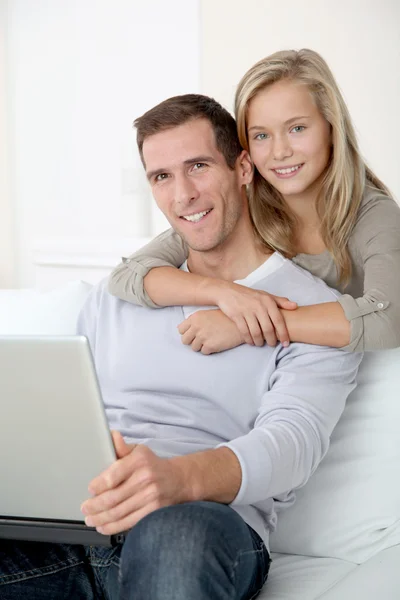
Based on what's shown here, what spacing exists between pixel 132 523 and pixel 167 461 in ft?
→ 0.31

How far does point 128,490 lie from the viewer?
3.70 feet

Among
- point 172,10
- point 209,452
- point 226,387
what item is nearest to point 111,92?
point 172,10

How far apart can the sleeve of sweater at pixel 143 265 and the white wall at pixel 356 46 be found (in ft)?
4.30

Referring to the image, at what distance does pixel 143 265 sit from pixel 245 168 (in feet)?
1.01

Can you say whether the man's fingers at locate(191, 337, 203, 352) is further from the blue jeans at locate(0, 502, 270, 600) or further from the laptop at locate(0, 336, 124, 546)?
the laptop at locate(0, 336, 124, 546)

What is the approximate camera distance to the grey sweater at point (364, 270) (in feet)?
5.13

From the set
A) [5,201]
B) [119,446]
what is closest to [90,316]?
[119,446]

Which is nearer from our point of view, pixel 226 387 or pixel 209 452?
pixel 209 452

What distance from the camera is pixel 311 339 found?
1526 mm

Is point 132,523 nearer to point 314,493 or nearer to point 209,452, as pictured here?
point 209,452

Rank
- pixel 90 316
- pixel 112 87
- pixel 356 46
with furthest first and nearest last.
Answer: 1. pixel 112 87
2. pixel 356 46
3. pixel 90 316

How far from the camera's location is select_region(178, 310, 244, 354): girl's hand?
158 centimetres

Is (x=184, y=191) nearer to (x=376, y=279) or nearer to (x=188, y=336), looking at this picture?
(x=188, y=336)

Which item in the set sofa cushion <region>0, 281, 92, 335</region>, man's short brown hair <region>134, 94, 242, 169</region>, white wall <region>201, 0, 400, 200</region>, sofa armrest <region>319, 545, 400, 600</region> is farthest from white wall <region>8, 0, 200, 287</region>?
sofa armrest <region>319, 545, 400, 600</region>
